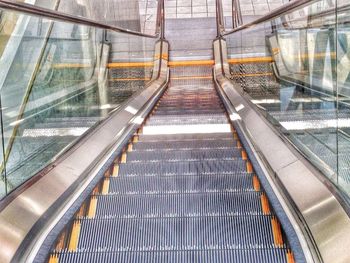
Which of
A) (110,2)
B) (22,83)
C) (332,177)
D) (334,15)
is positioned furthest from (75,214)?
(110,2)

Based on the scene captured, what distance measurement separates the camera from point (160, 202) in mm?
2838

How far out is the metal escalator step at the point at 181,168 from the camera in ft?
11.6

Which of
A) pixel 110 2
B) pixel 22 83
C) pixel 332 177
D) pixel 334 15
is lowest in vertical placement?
pixel 332 177

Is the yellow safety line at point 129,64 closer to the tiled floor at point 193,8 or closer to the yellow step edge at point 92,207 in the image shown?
the yellow step edge at point 92,207

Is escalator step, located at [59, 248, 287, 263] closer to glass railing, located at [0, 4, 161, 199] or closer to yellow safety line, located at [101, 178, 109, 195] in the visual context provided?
glass railing, located at [0, 4, 161, 199]

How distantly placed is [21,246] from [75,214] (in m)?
0.51

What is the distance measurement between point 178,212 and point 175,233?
0.36m

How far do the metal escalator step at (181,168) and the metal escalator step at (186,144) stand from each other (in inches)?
26.3

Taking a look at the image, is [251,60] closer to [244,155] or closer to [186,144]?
[186,144]

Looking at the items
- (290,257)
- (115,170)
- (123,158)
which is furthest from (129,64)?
(290,257)

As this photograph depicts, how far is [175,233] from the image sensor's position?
7.77 feet

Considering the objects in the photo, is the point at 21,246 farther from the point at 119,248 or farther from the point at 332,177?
the point at 332,177

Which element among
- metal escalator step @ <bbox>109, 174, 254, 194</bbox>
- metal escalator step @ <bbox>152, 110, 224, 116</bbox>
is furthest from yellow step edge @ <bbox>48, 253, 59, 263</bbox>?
metal escalator step @ <bbox>152, 110, 224, 116</bbox>

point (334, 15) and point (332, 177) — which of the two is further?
point (334, 15)
